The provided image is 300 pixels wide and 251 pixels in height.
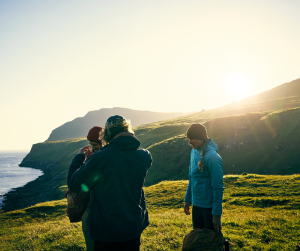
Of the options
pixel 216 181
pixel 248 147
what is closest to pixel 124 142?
pixel 216 181

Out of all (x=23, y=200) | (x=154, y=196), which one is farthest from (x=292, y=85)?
(x=23, y=200)

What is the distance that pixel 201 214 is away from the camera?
603cm

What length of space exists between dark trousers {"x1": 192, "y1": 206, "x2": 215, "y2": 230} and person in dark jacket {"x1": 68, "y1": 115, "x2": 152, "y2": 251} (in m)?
2.72

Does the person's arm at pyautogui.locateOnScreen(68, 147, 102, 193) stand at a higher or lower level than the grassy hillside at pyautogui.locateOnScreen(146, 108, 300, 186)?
higher

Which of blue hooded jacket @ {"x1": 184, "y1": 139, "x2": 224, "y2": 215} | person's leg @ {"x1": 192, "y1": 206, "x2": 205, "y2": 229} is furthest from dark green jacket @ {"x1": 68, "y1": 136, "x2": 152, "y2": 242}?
person's leg @ {"x1": 192, "y1": 206, "x2": 205, "y2": 229}

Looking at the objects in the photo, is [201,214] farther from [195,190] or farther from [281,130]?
[281,130]

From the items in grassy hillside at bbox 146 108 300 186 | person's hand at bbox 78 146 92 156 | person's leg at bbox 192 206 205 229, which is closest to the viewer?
person's hand at bbox 78 146 92 156

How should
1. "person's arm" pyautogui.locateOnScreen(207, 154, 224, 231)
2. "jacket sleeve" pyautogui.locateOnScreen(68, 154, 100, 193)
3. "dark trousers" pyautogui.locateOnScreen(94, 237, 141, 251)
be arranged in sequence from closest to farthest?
"jacket sleeve" pyautogui.locateOnScreen(68, 154, 100, 193), "dark trousers" pyautogui.locateOnScreen(94, 237, 141, 251), "person's arm" pyautogui.locateOnScreen(207, 154, 224, 231)

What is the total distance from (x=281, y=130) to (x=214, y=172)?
59214 millimetres

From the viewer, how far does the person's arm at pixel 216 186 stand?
5340mm

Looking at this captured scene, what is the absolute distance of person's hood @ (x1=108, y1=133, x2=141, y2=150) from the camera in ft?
11.8

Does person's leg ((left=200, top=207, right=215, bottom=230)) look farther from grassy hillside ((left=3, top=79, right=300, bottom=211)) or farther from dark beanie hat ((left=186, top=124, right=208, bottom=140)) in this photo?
grassy hillside ((left=3, top=79, right=300, bottom=211))

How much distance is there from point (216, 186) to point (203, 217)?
3.73ft

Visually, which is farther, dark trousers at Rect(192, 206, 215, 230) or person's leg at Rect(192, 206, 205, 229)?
person's leg at Rect(192, 206, 205, 229)
